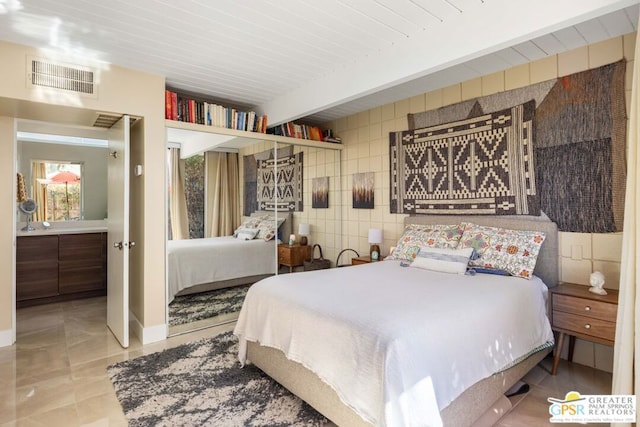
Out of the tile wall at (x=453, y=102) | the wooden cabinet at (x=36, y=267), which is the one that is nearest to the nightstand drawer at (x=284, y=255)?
the tile wall at (x=453, y=102)

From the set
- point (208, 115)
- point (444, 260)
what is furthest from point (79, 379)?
point (444, 260)

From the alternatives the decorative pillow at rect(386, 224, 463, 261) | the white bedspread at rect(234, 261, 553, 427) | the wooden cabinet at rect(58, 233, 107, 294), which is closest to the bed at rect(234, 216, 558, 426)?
the white bedspread at rect(234, 261, 553, 427)

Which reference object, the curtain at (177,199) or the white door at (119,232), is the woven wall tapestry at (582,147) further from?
the white door at (119,232)

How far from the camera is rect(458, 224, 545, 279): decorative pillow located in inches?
104

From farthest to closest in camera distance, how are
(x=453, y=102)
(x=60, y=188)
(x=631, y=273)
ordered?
(x=60, y=188)
(x=453, y=102)
(x=631, y=273)

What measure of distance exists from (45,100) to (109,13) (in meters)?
1.04

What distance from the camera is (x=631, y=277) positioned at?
5.30 ft

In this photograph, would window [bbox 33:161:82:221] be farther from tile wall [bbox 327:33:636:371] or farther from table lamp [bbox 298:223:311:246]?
tile wall [bbox 327:33:636:371]

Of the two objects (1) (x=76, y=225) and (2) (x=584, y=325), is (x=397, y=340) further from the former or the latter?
(1) (x=76, y=225)

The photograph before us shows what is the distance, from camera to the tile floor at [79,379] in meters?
2.04

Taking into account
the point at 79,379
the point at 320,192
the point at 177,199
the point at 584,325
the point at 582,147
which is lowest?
the point at 79,379

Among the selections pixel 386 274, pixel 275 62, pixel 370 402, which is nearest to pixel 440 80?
pixel 275 62

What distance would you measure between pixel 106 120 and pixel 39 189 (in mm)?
2720

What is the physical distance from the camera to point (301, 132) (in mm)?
4422
